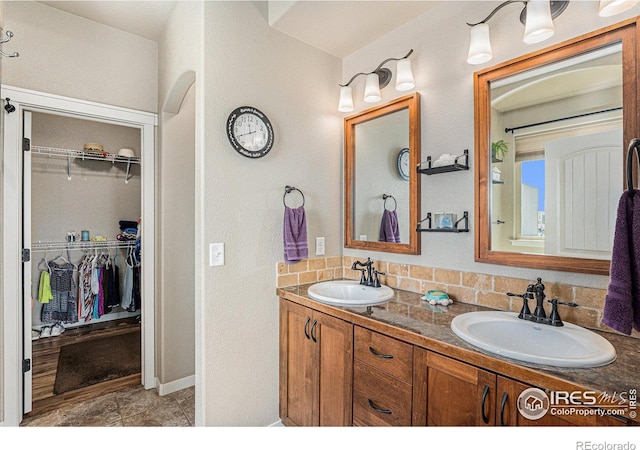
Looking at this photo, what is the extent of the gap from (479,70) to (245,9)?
135 cm

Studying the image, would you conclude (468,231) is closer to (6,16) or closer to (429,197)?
(429,197)

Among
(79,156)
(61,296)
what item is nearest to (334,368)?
(61,296)

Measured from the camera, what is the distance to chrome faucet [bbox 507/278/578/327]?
1.27m

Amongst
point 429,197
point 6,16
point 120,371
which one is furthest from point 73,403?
point 429,197

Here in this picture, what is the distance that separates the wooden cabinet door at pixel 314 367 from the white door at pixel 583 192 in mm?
1032

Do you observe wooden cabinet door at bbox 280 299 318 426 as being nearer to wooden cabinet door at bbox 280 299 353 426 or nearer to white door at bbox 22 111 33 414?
wooden cabinet door at bbox 280 299 353 426

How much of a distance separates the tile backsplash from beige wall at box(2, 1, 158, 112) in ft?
5.91

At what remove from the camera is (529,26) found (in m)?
1.33

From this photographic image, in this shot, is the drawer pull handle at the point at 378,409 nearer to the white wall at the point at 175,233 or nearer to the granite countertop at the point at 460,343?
the granite countertop at the point at 460,343

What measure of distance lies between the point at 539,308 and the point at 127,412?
2.61 m

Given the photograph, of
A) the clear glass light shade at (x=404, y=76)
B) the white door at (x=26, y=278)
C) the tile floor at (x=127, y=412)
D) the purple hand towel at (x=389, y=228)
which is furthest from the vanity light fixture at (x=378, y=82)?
the tile floor at (x=127, y=412)

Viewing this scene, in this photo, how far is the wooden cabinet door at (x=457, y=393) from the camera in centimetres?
107

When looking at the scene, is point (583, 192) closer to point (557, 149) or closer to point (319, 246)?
point (557, 149)

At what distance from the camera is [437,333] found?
1.25 metres
